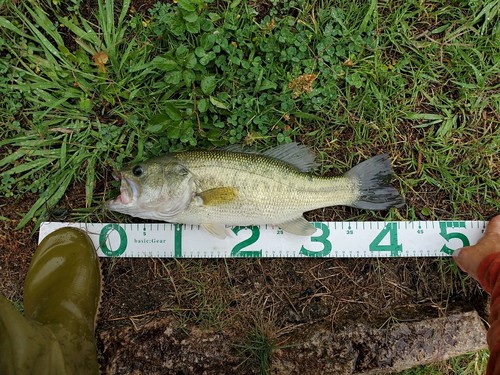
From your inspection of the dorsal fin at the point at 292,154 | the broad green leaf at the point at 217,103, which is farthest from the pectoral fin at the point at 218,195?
the broad green leaf at the point at 217,103

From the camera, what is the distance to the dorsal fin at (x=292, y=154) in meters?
3.86

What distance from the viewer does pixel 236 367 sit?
12.3ft

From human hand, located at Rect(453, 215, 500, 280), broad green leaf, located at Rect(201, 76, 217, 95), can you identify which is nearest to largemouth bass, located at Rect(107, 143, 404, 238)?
broad green leaf, located at Rect(201, 76, 217, 95)

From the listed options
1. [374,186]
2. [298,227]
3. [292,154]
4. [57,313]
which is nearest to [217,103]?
[292,154]

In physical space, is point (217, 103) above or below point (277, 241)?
above

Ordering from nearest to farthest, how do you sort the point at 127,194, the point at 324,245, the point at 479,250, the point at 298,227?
the point at 127,194
the point at 479,250
the point at 298,227
the point at 324,245

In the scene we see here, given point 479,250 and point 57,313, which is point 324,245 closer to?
point 479,250

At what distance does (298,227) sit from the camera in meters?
3.85

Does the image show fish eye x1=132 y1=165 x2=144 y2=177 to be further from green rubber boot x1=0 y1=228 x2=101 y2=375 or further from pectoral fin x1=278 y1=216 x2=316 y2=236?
pectoral fin x1=278 y1=216 x2=316 y2=236

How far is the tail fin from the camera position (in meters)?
3.86

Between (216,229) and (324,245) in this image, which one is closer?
(216,229)

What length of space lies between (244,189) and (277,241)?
2.28 ft

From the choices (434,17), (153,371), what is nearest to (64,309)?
(153,371)

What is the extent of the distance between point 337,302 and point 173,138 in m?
2.18
